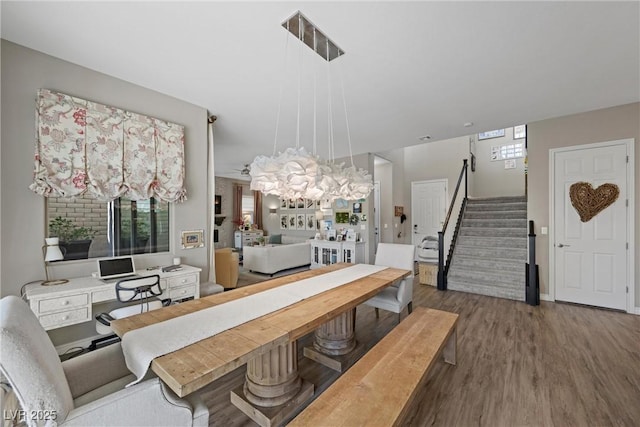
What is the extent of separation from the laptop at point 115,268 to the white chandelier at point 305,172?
5.25 feet

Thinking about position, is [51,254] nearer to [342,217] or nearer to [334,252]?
[334,252]

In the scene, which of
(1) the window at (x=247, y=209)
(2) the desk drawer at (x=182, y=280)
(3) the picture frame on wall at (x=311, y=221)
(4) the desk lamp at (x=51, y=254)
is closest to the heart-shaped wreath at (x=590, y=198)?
(2) the desk drawer at (x=182, y=280)

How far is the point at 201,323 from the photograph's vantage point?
5.15 feet

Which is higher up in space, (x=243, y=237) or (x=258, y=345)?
(x=258, y=345)

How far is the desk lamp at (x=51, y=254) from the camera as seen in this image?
7.61ft

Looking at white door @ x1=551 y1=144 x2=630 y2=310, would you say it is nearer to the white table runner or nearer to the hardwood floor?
the hardwood floor

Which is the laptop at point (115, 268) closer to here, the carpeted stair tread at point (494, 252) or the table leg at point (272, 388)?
the table leg at point (272, 388)


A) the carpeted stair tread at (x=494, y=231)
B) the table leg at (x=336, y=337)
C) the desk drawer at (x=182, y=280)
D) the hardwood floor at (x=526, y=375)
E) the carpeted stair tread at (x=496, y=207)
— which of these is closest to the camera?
the hardwood floor at (x=526, y=375)

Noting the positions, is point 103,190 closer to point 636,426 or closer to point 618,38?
point 636,426

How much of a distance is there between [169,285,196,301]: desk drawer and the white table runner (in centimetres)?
126

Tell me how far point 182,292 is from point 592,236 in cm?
548

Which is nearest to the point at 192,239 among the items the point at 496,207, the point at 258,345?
the point at 258,345

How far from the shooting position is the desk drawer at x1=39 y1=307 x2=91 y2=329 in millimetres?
2065

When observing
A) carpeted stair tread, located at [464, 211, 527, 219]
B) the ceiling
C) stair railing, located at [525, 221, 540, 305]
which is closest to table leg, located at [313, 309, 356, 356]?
the ceiling
